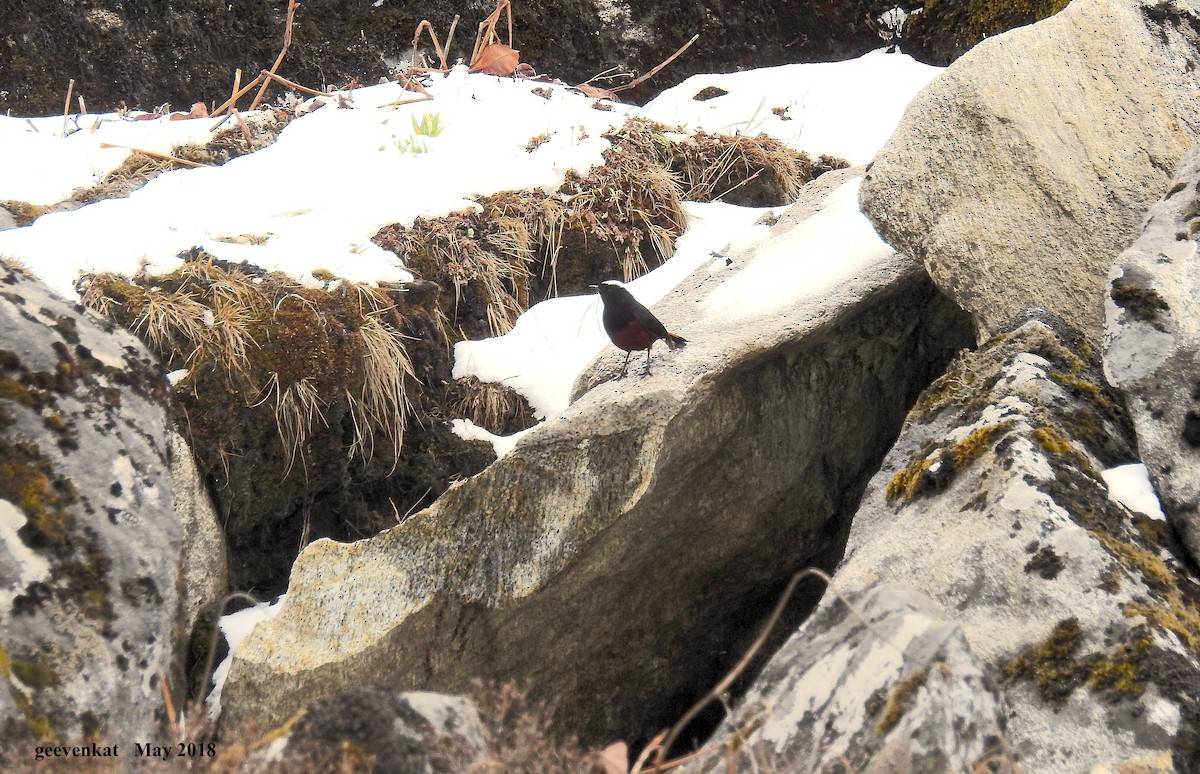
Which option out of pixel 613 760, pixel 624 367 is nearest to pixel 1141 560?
pixel 613 760

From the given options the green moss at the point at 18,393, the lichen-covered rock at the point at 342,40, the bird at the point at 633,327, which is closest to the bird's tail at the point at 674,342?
the bird at the point at 633,327

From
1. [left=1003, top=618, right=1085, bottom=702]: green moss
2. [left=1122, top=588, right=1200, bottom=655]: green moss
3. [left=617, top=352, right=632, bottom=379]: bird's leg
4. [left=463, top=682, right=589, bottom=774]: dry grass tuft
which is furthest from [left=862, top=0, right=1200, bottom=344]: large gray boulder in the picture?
[left=463, top=682, right=589, bottom=774]: dry grass tuft

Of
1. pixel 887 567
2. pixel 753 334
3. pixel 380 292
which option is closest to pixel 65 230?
pixel 380 292

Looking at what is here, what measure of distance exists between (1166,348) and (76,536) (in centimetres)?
313

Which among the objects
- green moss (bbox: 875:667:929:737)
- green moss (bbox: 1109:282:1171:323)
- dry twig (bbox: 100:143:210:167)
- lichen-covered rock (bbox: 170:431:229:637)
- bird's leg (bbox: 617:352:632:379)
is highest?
dry twig (bbox: 100:143:210:167)

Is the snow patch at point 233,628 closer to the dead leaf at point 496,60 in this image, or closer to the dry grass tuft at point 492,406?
the dry grass tuft at point 492,406

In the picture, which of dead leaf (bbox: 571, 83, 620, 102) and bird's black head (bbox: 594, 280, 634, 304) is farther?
dead leaf (bbox: 571, 83, 620, 102)

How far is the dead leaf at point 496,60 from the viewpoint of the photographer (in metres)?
7.00

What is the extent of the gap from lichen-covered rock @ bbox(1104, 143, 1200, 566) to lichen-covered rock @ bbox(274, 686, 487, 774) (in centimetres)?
199

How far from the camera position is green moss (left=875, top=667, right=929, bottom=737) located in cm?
190

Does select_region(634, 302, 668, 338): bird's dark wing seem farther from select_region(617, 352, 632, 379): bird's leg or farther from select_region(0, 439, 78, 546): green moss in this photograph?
select_region(0, 439, 78, 546): green moss

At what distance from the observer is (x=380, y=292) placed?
4711 mm

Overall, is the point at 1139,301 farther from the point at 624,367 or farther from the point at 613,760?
the point at 613,760

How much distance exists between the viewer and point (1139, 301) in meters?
3.00
